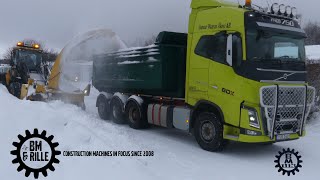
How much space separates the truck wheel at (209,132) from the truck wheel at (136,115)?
276cm

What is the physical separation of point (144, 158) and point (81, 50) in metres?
7.73

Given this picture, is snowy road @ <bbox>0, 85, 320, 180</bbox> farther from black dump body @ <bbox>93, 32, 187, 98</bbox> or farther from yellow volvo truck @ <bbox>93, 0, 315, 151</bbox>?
black dump body @ <bbox>93, 32, 187, 98</bbox>

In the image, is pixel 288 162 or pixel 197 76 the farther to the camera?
pixel 197 76

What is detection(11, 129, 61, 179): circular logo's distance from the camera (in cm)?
503

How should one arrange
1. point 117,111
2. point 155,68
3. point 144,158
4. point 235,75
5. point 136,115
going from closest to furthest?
point 144,158 → point 235,75 → point 155,68 → point 136,115 → point 117,111

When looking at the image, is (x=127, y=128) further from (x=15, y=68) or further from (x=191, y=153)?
(x=15, y=68)

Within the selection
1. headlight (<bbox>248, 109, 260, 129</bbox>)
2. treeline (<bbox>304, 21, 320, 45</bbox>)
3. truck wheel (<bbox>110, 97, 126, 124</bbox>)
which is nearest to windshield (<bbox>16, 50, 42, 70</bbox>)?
truck wheel (<bbox>110, 97, 126, 124</bbox>)

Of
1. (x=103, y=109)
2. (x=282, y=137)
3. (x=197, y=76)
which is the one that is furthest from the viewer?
(x=103, y=109)

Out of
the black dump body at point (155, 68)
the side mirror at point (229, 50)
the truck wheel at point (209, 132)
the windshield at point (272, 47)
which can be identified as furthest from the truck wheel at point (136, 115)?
the windshield at point (272, 47)

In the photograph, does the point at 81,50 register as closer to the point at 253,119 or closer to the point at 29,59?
the point at 29,59

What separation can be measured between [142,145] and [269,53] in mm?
3652

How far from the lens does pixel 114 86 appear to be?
13.0 m

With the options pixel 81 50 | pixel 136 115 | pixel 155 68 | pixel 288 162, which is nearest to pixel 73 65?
pixel 81 50

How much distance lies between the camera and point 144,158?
721 centimetres
